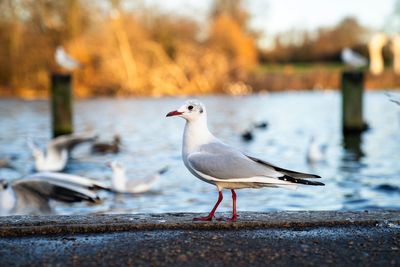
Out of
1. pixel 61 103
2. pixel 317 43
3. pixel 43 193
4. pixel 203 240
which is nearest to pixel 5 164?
pixel 61 103

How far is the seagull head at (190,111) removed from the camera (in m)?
4.61

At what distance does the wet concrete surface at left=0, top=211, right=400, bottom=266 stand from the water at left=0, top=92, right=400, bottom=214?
10.6ft

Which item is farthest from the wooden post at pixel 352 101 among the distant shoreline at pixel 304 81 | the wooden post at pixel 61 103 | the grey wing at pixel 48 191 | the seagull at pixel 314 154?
the distant shoreline at pixel 304 81

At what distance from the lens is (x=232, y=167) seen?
14.4 ft

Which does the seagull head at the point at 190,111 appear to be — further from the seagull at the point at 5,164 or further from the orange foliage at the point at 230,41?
the orange foliage at the point at 230,41

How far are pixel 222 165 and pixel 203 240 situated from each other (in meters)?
0.65

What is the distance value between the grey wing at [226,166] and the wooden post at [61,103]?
37.9ft

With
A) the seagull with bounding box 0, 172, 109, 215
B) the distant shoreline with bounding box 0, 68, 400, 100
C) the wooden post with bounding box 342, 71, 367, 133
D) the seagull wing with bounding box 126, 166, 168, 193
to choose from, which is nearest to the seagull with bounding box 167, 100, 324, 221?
the seagull with bounding box 0, 172, 109, 215

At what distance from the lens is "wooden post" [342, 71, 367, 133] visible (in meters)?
16.0

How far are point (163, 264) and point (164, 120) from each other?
64.1 ft

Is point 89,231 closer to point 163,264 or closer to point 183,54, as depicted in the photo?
point 163,264

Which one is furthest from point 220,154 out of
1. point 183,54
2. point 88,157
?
point 183,54

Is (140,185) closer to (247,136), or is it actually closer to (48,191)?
(48,191)

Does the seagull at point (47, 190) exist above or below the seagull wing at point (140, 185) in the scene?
above
